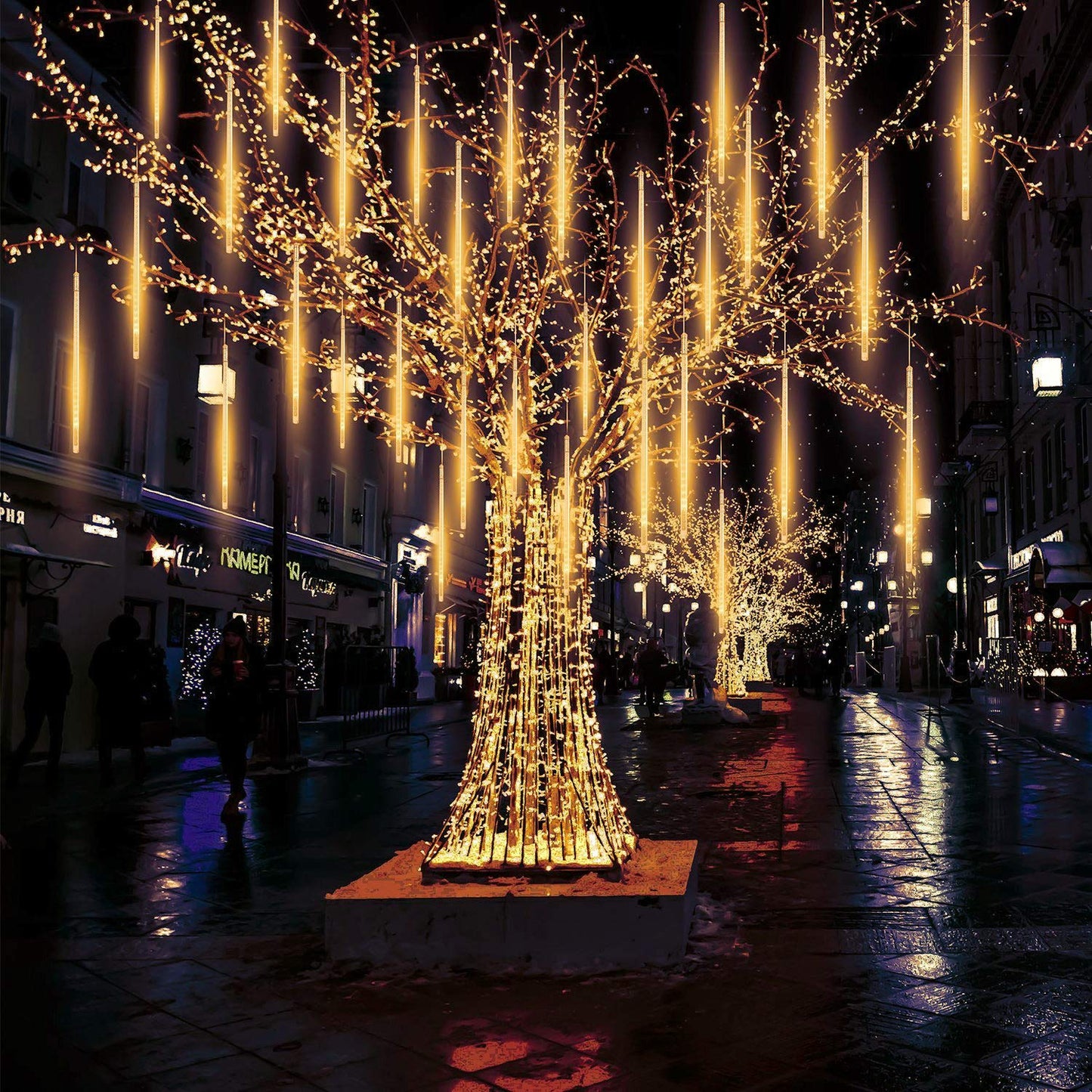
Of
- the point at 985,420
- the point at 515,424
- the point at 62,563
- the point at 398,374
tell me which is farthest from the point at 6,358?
the point at 985,420

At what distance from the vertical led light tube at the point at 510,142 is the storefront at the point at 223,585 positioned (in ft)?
41.5

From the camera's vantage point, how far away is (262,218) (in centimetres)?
658

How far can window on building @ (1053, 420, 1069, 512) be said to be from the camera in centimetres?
3503

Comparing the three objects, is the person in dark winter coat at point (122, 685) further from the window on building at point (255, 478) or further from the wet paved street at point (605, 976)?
the window on building at point (255, 478)

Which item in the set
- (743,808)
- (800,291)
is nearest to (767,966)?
(800,291)

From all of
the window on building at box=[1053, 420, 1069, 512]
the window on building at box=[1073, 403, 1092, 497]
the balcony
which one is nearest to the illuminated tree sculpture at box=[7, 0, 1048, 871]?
the window on building at box=[1073, 403, 1092, 497]

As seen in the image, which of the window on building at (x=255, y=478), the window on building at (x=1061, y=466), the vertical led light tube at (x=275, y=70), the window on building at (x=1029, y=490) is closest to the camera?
the vertical led light tube at (x=275, y=70)

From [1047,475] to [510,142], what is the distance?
35.2m

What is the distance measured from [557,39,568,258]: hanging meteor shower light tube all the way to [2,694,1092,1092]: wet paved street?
338 centimetres

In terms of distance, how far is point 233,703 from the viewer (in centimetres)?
1090

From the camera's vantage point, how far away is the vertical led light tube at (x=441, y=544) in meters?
38.0

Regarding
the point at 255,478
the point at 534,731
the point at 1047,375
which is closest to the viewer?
the point at 534,731

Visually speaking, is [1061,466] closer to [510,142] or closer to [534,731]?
[510,142]

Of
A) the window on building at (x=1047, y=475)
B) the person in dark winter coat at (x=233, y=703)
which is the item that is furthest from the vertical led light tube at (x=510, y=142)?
the window on building at (x=1047, y=475)
